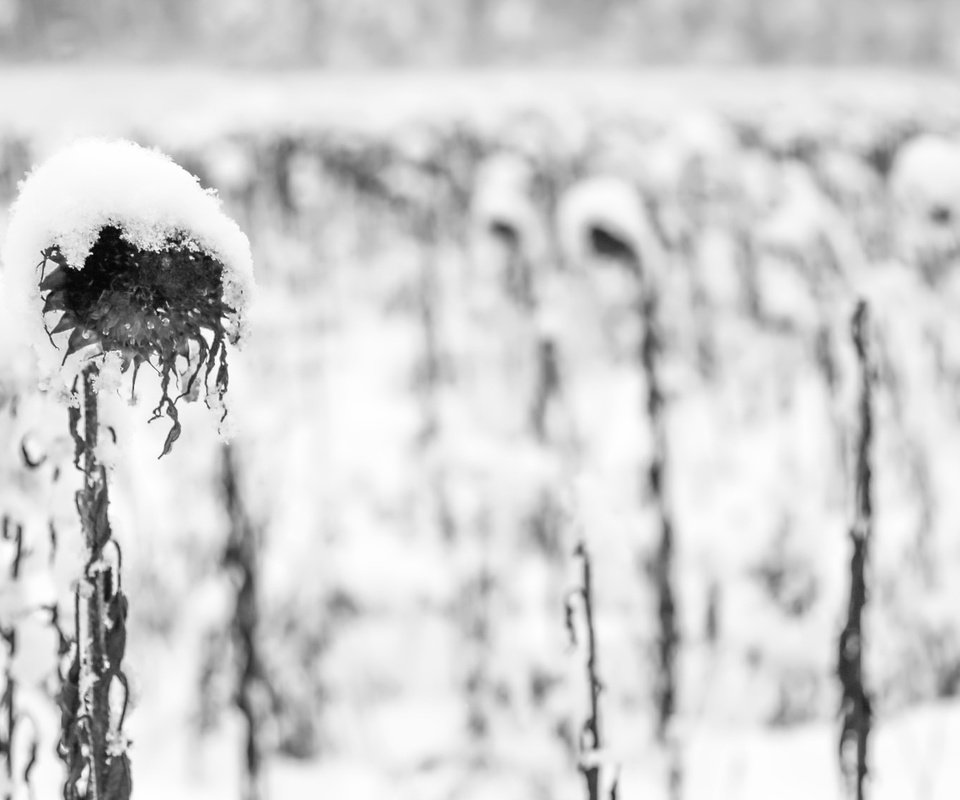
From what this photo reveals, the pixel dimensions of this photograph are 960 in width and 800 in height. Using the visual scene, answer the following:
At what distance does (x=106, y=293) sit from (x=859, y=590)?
94cm

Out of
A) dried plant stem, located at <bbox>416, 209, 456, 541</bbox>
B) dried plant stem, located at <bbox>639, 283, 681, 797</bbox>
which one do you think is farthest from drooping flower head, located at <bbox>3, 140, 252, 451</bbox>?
dried plant stem, located at <bbox>416, 209, 456, 541</bbox>

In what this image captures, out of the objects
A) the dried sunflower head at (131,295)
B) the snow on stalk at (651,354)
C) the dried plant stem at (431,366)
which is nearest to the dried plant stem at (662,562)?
the snow on stalk at (651,354)

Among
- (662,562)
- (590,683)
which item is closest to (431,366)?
(662,562)

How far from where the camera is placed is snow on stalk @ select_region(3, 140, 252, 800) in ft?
2.09

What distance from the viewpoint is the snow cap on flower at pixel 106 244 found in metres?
0.64

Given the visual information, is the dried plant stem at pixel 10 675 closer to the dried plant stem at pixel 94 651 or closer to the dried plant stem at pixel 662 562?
the dried plant stem at pixel 94 651

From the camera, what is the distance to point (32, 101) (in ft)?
47.0

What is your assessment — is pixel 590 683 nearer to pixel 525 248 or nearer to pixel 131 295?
pixel 131 295

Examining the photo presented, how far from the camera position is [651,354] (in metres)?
1.66

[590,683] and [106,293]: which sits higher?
[106,293]

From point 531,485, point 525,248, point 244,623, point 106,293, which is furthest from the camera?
point 525,248

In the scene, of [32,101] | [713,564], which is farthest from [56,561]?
[32,101]

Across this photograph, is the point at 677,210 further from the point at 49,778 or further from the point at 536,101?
the point at 536,101

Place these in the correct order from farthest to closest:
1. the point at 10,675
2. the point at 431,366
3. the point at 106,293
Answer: the point at 431,366
the point at 10,675
the point at 106,293
